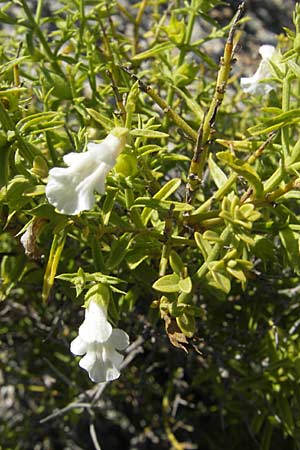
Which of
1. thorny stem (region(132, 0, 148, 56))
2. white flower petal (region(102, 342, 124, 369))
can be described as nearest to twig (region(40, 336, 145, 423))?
white flower petal (region(102, 342, 124, 369))

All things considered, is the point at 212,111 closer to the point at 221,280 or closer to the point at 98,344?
the point at 221,280

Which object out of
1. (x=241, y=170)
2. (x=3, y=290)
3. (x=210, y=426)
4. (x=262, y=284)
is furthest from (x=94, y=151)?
(x=210, y=426)

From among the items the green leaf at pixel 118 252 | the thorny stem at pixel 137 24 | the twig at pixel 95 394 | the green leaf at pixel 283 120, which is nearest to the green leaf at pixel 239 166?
the green leaf at pixel 283 120

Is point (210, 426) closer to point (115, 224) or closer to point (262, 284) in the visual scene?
point (262, 284)

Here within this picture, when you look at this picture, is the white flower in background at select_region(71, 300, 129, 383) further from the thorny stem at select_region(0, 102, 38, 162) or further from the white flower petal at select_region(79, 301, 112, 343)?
Answer: the thorny stem at select_region(0, 102, 38, 162)

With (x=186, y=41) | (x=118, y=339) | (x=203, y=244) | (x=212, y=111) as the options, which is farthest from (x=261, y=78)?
(x=118, y=339)
